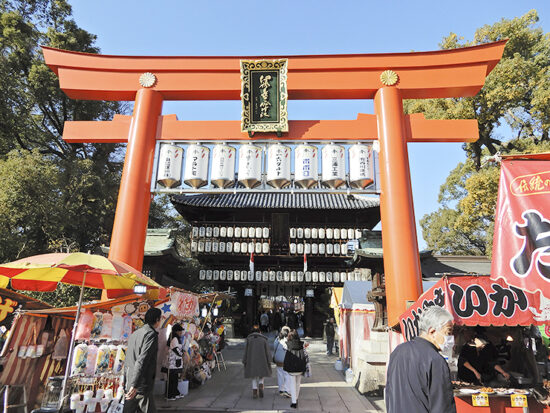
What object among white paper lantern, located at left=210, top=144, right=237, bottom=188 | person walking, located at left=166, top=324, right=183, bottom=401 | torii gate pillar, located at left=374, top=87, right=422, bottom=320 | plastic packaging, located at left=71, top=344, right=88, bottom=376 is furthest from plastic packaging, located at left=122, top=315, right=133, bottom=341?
torii gate pillar, located at left=374, top=87, right=422, bottom=320

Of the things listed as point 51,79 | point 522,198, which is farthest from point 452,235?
point 51,79

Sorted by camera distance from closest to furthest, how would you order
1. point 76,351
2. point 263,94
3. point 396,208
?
point 76,351 → point 396,208 → point 263,94

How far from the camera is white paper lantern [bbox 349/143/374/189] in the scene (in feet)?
24.9

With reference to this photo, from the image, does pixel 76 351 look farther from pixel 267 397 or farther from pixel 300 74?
pixel 300 74

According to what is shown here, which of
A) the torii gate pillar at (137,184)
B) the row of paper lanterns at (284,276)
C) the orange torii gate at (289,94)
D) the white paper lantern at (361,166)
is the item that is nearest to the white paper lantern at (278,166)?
the orange torii gate at (289,94)

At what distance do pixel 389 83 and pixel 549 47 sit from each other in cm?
1203

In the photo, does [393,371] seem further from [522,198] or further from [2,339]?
[2,339]

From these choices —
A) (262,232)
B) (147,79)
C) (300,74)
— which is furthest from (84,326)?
(262,232)

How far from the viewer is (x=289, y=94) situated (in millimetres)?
8367

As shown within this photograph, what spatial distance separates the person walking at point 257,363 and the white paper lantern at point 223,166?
3542mm

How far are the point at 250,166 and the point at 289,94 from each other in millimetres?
2117

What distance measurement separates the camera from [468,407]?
4.85 metres

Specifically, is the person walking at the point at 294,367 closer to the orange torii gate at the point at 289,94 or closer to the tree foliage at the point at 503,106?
the orange torii gate at the point at 289,94

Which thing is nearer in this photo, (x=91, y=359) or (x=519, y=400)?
(x=519, y=400)
